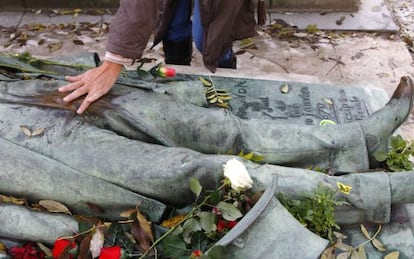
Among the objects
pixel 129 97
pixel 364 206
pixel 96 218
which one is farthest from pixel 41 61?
pixel 364 206

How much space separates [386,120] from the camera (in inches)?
92.5

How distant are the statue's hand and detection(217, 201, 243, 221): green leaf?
0.75 m

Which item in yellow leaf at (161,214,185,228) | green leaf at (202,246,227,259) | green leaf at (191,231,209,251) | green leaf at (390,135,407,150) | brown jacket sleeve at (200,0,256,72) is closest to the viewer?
green leaf at (202,246,227,259)

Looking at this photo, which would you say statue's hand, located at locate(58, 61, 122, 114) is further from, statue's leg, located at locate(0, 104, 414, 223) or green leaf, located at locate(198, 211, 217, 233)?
green leaf, located at locate(198, 211, 217, 233)

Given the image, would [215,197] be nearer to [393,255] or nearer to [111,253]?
[111,253]

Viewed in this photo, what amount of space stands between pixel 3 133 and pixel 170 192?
29.3 inches

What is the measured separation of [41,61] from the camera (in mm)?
2791

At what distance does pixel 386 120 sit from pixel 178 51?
1.82 metres

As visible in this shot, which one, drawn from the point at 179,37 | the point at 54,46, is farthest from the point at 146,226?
the point at 54,46

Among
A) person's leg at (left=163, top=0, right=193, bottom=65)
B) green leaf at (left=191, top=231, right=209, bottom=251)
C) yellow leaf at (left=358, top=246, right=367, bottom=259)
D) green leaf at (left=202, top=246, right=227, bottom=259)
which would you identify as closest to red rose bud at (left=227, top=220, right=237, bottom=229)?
green leaf at (left=191, top=231, right=209, bottom=251)

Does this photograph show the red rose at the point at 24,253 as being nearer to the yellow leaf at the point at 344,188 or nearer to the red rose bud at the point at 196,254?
the red rose bud at the point at 196,254

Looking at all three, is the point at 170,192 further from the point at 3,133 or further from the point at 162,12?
the point at 162,12

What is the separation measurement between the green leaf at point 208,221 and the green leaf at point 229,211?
4cm

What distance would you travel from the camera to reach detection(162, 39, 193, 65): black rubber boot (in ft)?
12.2
